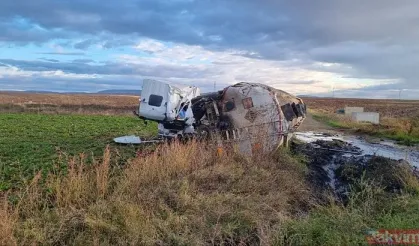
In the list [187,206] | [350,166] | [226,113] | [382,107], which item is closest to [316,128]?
[350,166]

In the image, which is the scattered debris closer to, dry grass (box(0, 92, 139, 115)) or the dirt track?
the dirt track

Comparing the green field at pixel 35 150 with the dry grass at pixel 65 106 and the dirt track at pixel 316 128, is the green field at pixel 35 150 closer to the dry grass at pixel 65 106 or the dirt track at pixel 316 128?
the dirt track at pixel 316 128

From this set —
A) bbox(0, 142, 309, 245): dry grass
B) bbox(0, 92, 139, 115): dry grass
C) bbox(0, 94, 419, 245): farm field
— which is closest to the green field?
bbox(0, 94, 419, 245): farm field

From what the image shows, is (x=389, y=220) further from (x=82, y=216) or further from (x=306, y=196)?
(x=82, y=216)

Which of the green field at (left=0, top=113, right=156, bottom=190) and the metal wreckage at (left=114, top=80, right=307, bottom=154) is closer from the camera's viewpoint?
the green field at (left=0, top=113, right=156, bottom=190)

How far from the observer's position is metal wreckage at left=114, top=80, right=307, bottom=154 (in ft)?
39.8

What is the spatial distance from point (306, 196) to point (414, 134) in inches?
556

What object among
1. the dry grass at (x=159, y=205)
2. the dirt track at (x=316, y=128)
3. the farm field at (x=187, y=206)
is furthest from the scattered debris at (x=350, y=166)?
the dirt track at (x=316, y=128)

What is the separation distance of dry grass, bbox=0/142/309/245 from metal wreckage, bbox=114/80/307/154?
295 cm

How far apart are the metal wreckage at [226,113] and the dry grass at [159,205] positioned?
116 inches

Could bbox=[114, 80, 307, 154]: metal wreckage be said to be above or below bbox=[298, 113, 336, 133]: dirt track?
above

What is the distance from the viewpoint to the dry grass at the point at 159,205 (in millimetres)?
5355

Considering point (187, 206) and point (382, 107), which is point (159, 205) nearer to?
point (187, 206)

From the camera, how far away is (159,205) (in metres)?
6.37
